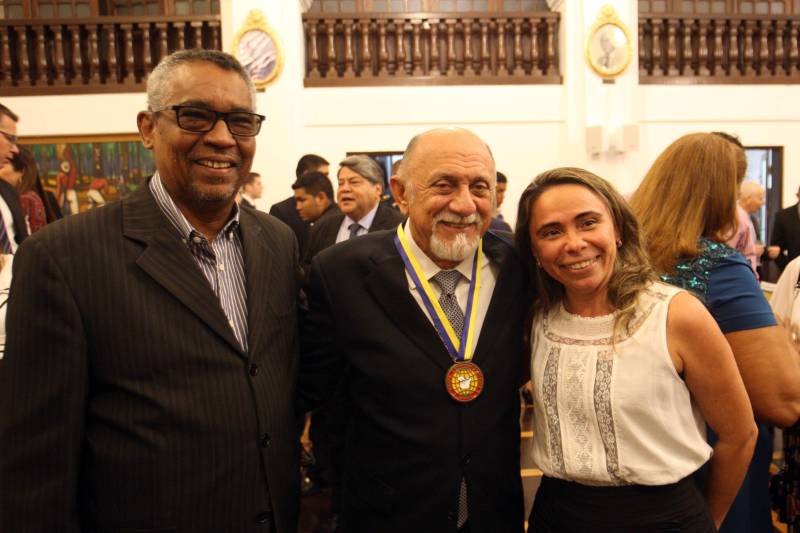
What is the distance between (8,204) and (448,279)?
247 cm

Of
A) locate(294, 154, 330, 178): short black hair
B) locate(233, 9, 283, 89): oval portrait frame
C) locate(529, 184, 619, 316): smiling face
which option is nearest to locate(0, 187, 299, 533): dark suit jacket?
locate(529, 184, 619, 316): smiling face

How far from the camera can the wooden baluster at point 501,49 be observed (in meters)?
8.45

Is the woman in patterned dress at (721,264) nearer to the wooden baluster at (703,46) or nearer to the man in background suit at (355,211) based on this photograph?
the man in background suit at (355,211)

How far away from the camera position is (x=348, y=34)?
27.4ft

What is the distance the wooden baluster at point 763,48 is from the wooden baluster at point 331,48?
6745 mm

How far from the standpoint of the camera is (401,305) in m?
1.73

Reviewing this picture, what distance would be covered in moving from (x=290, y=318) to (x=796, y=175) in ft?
32.1

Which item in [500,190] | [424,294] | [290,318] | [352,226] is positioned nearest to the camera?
[290,318]

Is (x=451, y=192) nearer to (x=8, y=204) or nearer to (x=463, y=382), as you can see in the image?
(x=463, y=382)

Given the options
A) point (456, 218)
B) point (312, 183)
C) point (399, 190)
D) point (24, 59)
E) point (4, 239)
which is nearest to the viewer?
point (456, 218)

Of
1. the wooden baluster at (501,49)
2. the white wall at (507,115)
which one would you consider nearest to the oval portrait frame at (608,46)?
the white wall at (507,115)

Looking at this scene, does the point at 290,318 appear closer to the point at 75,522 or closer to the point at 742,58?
the point at 75,522

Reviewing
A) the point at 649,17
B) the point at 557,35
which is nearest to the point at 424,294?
the point at 557,35

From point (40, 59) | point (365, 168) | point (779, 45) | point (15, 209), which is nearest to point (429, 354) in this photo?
point (15, 209)
